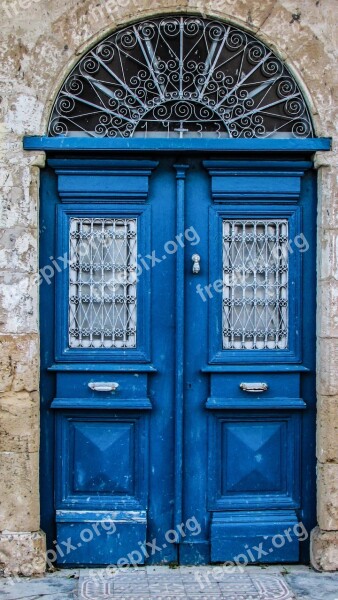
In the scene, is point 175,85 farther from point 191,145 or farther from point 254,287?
point 254,287

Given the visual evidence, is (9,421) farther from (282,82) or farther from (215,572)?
(282,82)

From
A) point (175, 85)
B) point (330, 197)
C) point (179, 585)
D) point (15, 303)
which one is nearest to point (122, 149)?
point (175, 85)

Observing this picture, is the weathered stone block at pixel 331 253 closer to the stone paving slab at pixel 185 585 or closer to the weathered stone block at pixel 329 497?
the weathered stone block at pixel 329 497

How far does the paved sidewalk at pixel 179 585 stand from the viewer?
5035 mm

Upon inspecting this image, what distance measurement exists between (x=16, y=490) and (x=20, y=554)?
16.2 inches

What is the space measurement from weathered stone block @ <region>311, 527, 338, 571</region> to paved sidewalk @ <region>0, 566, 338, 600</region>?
0.19 ft

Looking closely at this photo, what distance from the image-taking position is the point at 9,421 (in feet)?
17.3

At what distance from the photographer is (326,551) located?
17.6ft

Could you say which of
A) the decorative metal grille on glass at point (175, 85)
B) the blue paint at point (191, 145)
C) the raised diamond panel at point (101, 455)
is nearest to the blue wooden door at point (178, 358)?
the raised diamond panel at point (101, 455)

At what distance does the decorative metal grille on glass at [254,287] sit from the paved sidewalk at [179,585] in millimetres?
1494

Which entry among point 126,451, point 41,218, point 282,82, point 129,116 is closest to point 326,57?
point 282,82

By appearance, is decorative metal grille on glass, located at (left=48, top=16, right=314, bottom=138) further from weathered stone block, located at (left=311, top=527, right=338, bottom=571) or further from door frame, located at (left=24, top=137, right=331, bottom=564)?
weathered stone block, located at (left=311, top=527, right=338, bottom=571)

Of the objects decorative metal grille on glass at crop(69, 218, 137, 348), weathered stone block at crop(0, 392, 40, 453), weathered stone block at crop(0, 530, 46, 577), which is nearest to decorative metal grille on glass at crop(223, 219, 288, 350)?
decorative metal grille on glass at crop(69, 218, 137, 348)

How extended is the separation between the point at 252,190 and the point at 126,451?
1945 mm
